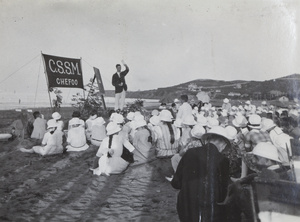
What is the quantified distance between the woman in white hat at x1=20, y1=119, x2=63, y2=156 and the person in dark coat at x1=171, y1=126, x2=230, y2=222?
17.0 ft

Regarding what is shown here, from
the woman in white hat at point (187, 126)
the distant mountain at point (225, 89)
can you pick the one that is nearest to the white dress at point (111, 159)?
the woman in white hat at point (187, 126)

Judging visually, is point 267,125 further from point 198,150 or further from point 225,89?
point 225,89

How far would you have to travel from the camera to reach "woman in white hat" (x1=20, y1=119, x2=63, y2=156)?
748cm

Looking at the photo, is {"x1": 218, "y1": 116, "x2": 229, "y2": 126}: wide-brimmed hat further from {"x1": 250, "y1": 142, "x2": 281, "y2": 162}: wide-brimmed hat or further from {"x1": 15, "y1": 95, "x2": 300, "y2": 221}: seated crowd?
{"x1": 250, "y1": 142, "x2": 281, "y2": 162}: wide-brimmed hat

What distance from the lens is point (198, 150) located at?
10.0 ft

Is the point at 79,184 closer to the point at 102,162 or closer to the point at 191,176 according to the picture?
the point at 102,162

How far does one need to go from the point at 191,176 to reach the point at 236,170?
8.79 ft

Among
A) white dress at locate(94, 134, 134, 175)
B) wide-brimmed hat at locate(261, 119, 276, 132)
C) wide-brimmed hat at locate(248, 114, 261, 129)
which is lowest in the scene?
white dress at locate(94, 134, 134, 175)

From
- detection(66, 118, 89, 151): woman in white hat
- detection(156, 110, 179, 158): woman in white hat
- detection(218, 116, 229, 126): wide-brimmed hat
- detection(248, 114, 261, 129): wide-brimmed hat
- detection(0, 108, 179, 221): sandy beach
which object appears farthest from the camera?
detection(218, 116, 229, 126): wide-brimmed hat

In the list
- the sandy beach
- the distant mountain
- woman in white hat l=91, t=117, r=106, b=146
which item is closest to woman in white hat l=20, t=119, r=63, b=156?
the sandy beach

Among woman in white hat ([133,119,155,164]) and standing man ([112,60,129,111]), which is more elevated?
standing man ([112,60,129,111])

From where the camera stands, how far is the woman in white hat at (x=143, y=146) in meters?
6.75

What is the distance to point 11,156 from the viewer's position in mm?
7688

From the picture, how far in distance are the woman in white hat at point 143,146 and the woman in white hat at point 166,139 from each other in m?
0.20
